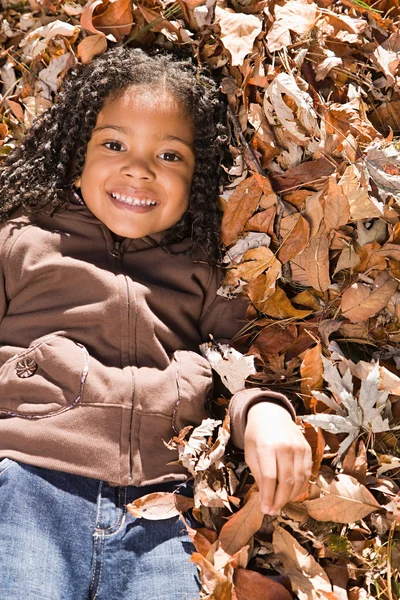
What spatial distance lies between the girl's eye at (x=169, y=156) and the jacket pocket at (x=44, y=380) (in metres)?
0.64

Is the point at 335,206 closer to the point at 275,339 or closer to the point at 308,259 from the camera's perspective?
the point at 308,259

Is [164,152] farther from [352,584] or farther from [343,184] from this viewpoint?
[352,584]

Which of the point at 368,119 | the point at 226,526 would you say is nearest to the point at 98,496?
the point at 226,526

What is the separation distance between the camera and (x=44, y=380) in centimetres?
212

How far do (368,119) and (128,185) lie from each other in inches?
31.1

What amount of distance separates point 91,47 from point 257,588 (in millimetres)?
1713

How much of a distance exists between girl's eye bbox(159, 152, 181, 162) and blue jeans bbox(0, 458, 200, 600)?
999 millimetres

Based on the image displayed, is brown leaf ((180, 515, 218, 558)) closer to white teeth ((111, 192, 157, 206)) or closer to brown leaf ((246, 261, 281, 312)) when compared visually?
brown leaf ((246, 261, 281, 312))

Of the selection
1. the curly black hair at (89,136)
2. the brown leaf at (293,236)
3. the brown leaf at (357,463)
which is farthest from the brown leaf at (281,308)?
the brown leaf at (357,463)

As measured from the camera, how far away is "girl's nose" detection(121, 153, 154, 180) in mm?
2148

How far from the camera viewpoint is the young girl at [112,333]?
1977 millimetres

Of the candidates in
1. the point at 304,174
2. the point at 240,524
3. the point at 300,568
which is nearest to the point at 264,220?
the point at 304,174

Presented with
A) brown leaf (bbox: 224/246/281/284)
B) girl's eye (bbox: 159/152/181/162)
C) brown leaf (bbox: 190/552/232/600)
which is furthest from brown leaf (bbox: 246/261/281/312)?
brown leaf (bbox: 190/552/232/600)

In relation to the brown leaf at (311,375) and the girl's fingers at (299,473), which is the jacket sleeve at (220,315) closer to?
the brown leaf at (311,375)
